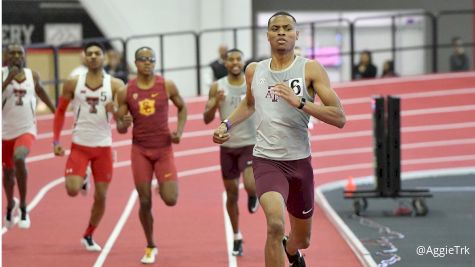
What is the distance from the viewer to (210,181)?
741 inches

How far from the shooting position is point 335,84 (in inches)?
935

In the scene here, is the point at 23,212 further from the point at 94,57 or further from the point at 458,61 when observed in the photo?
the point at 458,61

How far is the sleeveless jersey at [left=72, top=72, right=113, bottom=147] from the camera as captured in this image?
1139 centimetres

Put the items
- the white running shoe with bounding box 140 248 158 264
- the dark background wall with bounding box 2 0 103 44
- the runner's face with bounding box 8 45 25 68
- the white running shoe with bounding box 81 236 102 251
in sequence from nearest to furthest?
the white running shoe with bounding box 140 248 158 264
the white running shoe with bounding box 81 236 102 251
the runner's face with bounding box 8 45 25 68
the dark background wall with bounding box 2 0 103 44

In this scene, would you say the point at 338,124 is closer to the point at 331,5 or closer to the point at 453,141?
the point at 453,141

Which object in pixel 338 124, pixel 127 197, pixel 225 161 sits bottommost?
pixel 127 197

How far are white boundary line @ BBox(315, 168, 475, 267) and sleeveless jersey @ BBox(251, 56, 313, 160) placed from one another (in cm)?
216

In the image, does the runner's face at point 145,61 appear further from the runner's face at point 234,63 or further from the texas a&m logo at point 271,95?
the texas a&m logo at point 271,95

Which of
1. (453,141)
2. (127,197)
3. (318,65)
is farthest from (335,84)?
(318,65)

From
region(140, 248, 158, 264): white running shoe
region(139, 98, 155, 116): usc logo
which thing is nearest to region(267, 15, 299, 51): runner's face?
region(139, 98, 155, 116): usc logo

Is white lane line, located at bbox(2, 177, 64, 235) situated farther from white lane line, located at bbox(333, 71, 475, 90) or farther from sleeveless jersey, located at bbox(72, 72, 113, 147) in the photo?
white lane line, located at bbox(333, 71, 475, 90)

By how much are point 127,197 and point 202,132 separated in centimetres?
507

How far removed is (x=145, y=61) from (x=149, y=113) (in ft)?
1.69

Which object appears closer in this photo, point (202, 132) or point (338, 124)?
point (338, 124)
